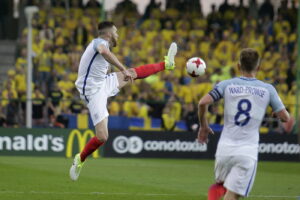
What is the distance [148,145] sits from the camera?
2238 centimetres

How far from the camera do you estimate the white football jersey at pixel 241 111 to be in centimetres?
855

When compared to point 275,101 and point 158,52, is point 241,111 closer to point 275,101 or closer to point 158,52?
point 275,101

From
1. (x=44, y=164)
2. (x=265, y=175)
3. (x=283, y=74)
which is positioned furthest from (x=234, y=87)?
(x=283, y=74)

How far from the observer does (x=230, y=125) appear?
28.3 ft

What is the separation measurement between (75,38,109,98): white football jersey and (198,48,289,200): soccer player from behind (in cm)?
446

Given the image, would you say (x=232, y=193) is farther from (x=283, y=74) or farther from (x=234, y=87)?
(x=283, y=74)

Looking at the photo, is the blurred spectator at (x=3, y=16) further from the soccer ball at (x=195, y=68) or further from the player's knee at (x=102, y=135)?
the soccer ball at (x=195, y=68)

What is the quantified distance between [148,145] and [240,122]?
13.9 meters

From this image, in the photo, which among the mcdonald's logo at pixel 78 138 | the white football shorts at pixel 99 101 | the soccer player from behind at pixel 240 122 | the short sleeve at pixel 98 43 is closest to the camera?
the soccer player from behind at pixel 240 122

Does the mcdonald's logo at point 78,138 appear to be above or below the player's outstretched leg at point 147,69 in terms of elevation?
below

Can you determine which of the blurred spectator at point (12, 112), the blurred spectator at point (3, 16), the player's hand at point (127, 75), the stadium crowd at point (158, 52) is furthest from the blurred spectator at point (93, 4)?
the player's hand at point (127, 75)

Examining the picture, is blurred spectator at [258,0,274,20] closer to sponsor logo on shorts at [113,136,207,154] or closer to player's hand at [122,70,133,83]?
sponsor logo on shorts at [113,136,207,154]

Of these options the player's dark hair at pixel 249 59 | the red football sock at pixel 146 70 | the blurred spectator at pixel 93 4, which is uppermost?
the player's dark hair at pixel 249 59

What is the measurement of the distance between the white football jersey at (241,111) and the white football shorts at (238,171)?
6 cm
